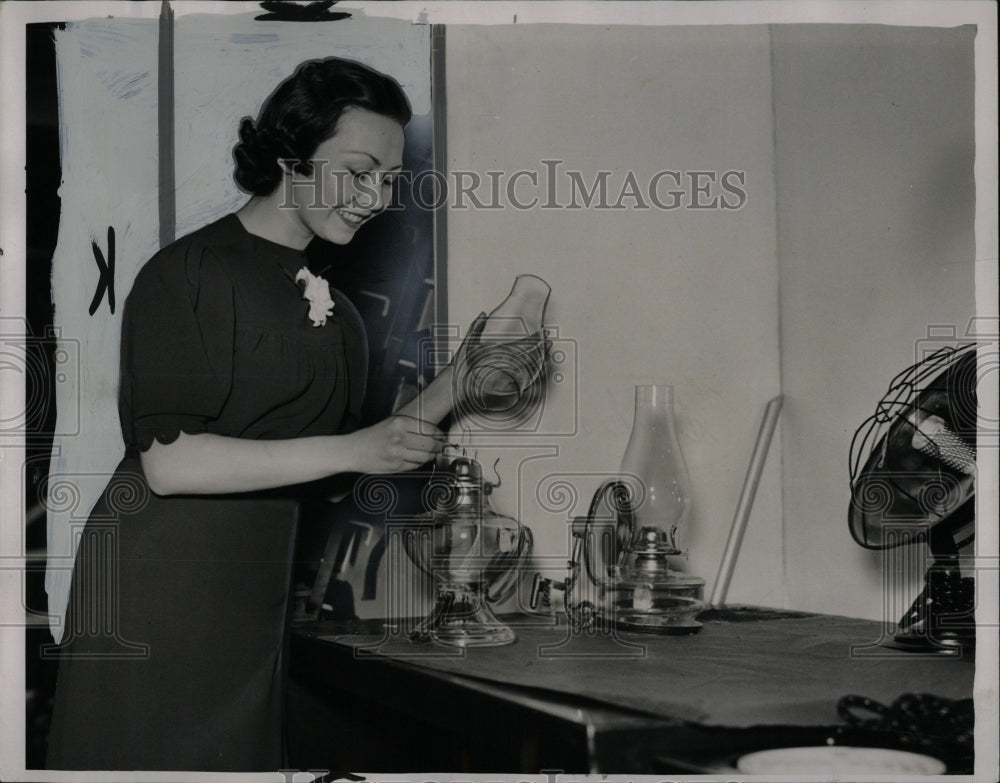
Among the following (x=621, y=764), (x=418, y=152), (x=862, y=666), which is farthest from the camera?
(x=418, y=152)

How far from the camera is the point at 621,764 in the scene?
1024mm

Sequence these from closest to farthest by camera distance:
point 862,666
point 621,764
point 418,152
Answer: point 621,764 → point 862,666 → point 418,152

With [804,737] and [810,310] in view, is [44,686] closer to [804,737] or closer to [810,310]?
[804,737]

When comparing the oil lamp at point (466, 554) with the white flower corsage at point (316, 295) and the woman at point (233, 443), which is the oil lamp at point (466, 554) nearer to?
the woman at point (233, 443)

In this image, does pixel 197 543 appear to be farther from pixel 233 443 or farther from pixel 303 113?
pixel 303 113

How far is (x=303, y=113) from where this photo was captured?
4.45 ft

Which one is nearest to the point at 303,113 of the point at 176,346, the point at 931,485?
the point at 176,346

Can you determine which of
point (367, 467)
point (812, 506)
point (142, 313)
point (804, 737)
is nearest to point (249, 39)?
point (142, 313)

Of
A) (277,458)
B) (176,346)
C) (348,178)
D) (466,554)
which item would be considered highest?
(348,178)

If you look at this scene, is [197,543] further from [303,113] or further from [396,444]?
[303,113]

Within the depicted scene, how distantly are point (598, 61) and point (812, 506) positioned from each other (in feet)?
2.10

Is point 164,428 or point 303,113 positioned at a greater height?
point 303,113

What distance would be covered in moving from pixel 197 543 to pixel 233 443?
13 centimetres

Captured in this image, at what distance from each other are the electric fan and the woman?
557 mm
